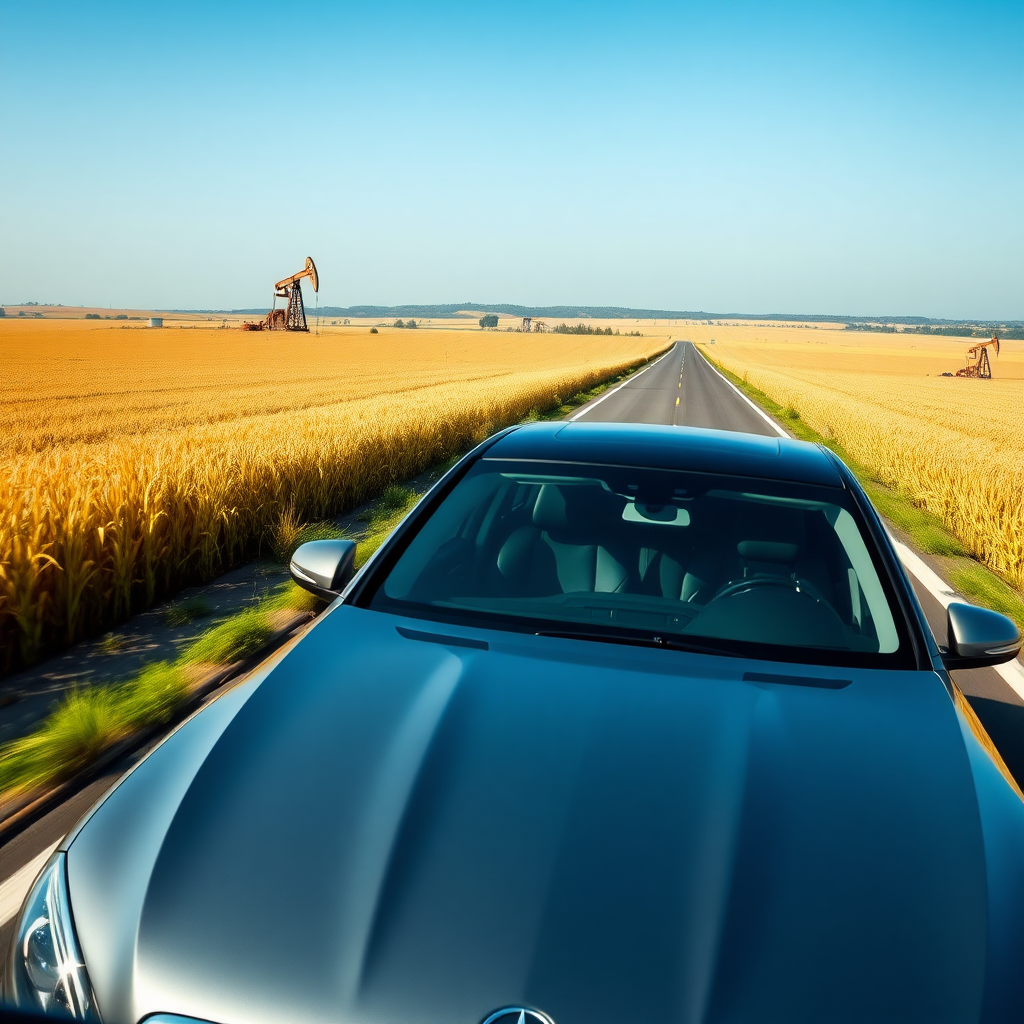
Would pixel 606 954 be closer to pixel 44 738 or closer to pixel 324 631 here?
pixel 324 631

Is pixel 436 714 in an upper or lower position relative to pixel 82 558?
upper

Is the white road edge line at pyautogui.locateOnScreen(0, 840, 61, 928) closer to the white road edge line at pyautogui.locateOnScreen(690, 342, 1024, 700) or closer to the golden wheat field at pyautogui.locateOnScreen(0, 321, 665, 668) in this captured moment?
the golden wheat field at pyautogui.locateOnScreen(0, 321, 665, 668)

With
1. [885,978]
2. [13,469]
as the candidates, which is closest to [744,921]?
[885,978]

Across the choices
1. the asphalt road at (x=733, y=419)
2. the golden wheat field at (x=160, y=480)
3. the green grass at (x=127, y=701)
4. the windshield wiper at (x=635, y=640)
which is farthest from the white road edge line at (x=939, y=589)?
the golden wheat field at (x=160, y=480)

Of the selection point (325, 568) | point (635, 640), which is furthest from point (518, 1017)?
point (325, 568)

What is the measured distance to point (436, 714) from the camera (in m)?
2.00

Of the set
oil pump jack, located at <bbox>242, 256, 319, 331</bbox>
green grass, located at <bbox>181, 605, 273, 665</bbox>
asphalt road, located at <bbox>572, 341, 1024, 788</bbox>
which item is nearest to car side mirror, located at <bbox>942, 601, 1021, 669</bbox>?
asphalt road, located at <bbox>572, 341, 1024, 788</bbox>

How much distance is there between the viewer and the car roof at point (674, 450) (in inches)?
120

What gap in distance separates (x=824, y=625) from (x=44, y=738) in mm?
3218

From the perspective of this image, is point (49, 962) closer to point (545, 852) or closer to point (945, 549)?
point (545, 852)

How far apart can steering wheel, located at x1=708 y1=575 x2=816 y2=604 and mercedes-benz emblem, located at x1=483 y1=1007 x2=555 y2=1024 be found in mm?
1571

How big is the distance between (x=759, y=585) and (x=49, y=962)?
2.11 m

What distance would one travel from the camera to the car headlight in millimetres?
1374

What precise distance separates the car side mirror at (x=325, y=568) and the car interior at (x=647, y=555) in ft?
0.86
